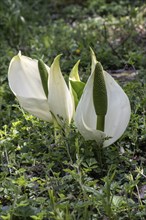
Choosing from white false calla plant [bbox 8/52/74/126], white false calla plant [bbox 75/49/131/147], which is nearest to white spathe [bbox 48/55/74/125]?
white false calla plant [bbox 8/52/74/126]

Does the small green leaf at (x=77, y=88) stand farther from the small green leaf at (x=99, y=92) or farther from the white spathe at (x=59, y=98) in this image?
the small green leaf at (x=99, y=92)

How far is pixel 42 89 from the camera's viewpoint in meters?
2.46

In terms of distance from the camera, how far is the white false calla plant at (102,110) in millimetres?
2082

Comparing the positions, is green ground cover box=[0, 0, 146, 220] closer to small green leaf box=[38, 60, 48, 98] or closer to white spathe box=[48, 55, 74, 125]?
white spathe box=[48, 55, 74, 125]

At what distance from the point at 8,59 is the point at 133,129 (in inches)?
69.5

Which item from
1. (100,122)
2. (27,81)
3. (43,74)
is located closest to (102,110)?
(100,122)

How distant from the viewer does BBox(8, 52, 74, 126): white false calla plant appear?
2.29m

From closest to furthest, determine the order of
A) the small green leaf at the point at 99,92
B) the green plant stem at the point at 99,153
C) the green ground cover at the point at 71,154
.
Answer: the green ground cover at the point at 71,154 < the small green leaf at the point at 99,92 < the green plant stem at the point at 99,153

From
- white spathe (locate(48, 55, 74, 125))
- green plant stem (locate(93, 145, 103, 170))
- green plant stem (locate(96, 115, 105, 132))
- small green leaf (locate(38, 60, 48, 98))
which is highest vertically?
small green leaf (locate(38, 60, 48, 98))

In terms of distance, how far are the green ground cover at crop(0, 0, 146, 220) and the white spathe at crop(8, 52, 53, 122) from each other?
129 millimetres

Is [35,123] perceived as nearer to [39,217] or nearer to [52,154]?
[52,154]

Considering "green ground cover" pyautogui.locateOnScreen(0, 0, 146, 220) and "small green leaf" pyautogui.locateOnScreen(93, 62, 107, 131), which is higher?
"small green leaf" pyautogui.locateOnScreen(93, 62, 107, 131)

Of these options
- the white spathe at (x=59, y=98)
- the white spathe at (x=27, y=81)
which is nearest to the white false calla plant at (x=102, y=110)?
the white spathe at (x=59, y=98)

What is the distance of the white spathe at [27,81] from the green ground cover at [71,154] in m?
0.13
